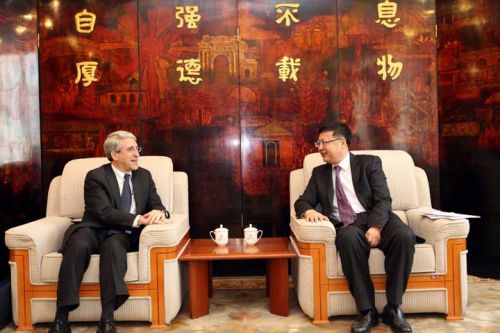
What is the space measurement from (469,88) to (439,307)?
1.81 meters

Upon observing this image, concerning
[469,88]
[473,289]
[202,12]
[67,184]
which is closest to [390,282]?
[473,289]

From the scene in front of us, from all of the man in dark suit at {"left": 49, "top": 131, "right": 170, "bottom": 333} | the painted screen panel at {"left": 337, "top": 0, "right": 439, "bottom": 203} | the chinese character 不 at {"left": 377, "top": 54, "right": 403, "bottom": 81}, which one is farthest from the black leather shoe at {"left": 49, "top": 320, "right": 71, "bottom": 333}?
the chinese character 不 at {"left": 377, "top": 54, "right": 403, "bottom": 81}

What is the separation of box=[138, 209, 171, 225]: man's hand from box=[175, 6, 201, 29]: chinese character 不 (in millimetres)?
1657

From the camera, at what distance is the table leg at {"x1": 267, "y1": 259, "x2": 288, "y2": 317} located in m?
2.93

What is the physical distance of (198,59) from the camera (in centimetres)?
382

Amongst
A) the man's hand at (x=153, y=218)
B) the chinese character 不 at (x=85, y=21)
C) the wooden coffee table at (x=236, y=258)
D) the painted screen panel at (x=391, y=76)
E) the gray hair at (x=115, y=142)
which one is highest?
the chinese character 不 at (x=85, y=21)

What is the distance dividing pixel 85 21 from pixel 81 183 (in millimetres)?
1379

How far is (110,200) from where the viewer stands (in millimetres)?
2938

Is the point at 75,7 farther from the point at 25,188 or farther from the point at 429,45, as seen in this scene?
the point at 429,45

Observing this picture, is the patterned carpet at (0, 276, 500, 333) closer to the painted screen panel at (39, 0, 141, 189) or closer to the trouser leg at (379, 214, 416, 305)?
the trouser leg at (379, 214, 416, 305)

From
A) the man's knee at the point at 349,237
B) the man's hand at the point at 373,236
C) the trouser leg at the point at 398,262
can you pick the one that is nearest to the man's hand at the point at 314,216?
the man's knee at the point at 349,237

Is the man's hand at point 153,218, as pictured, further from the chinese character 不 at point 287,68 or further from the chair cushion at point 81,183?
the chinese character 不 at point 287,68

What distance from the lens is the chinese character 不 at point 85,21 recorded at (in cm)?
382

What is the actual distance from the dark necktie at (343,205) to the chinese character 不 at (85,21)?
2.25 m
